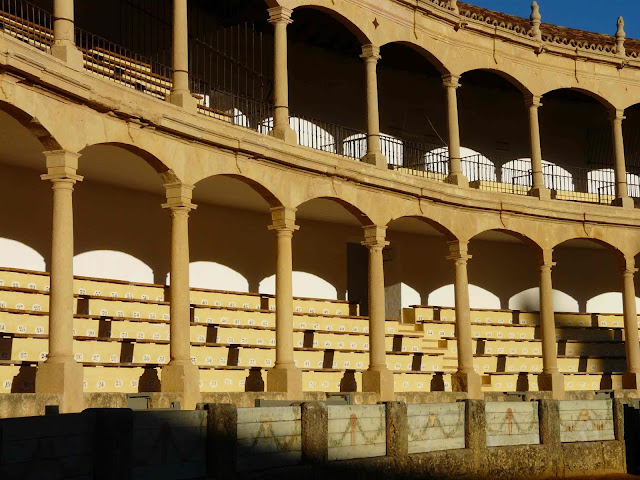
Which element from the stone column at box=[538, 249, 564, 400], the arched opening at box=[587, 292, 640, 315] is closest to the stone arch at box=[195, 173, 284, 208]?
the stone column at box=[538, 249, 564, 400]

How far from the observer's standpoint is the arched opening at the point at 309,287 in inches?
958

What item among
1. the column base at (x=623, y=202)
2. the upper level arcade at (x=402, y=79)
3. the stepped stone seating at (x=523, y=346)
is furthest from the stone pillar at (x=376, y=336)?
the column base at (x=623, y=202)

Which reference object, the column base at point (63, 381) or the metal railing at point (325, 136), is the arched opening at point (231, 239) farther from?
the column base at point (63, 381)

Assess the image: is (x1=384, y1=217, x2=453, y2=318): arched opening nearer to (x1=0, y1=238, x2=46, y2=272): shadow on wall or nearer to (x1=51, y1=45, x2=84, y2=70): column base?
(x1=0, y1=238, x2=46, y2=272): shadow on wall

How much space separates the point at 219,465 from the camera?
11.0 meters

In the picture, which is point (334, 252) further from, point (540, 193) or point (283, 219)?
point (283, 219)

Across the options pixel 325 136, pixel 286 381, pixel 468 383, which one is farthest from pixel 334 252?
pixel 286 381

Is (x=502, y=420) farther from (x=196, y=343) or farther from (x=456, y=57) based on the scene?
(x=456, y=57)

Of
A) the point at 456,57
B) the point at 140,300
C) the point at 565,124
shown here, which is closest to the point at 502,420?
the point at 140,300

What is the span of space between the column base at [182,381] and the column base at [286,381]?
2.24 metres

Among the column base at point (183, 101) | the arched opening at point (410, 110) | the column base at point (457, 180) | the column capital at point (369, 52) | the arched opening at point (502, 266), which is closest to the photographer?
the column base at point (183, 101)

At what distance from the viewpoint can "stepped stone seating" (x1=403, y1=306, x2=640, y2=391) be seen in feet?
81.8

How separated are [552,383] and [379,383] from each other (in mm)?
5525

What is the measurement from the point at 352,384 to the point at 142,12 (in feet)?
29.0
